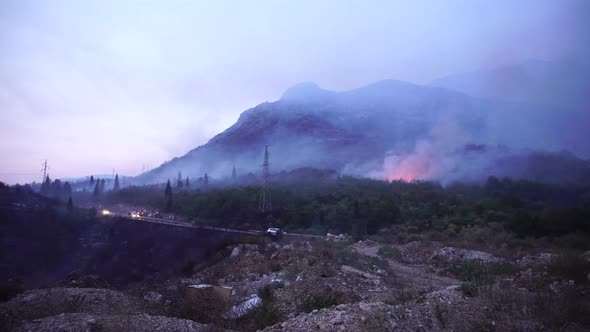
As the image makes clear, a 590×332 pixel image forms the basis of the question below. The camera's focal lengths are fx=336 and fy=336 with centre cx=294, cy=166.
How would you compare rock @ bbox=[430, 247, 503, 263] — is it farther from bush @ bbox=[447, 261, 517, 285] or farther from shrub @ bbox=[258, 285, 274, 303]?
shrub @ bbox=[258, 285, 274, 303]

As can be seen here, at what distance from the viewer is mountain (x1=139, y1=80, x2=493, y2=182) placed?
88.9m

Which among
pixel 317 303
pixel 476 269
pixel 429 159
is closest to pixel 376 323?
pixel 317 303

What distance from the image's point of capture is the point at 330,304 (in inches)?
315

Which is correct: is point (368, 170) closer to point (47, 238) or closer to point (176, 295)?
point (47, 238)

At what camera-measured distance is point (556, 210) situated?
89.4 ft

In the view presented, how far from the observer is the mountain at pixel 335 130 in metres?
88.9

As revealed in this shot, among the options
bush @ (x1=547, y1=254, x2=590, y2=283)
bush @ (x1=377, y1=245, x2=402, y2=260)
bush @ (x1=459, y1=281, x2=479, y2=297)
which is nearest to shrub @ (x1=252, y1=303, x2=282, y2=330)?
bush @ (x1=459, y1=281, x2=479, y2=297)

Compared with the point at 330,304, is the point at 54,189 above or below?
above

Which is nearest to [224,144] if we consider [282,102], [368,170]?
[282,102]

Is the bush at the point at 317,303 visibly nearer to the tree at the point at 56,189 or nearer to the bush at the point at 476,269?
the bush at the point at 476,269

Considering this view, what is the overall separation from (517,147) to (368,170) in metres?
34.6

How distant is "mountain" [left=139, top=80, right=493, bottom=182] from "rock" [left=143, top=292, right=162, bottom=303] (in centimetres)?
6754

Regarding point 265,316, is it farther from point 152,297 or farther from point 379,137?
point 379,137

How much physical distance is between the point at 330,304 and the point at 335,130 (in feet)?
316
